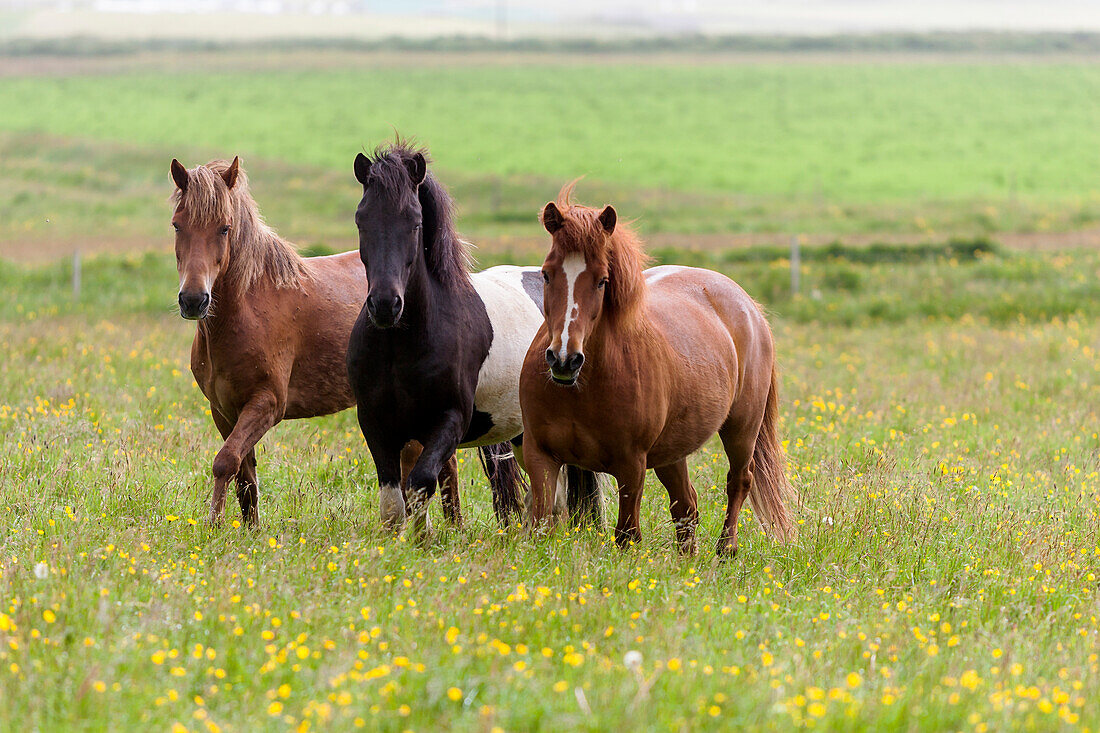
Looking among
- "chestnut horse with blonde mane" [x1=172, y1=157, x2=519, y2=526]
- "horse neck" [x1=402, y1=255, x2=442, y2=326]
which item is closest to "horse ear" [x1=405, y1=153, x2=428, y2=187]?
"horse neck" [x1=402, y1=255, x2=442, y2=326]

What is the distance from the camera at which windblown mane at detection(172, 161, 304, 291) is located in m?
5.76

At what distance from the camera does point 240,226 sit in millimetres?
6070

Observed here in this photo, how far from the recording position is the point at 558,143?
41.3 metres

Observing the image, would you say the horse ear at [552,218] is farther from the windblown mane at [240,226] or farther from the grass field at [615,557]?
the windblown mane at [240,226]

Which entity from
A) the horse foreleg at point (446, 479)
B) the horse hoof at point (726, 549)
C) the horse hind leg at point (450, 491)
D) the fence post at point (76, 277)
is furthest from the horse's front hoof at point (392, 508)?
the fence post at point (76, 277)

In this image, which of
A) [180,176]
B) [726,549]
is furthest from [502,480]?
[180,176]

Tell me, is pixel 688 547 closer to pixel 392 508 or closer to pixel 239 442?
pixel 392 508

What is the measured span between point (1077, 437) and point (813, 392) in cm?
282

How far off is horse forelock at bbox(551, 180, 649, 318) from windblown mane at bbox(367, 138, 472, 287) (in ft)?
2.74

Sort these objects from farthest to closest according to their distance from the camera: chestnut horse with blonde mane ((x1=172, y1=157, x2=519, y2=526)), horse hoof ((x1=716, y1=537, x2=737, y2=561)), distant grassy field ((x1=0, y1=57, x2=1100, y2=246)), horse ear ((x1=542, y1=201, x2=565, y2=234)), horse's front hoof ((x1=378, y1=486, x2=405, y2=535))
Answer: distant grassy field ((x1=0, y1=57, x2=1100, y2=246))
horse hoof ((x1=716, y1=537, x2=737, y2=561))
chestnut horse with blonde mane ((x1=172, y1=157, x2=519, y2=526))
horse's front hoof ((x1=378, y1=486, x2=405, y2=535))
horse ear ((x1=542, y1=201, x2=565, y2=234))

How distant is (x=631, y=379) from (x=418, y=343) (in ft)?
3.99

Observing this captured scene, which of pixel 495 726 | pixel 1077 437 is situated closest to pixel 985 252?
pixel 1077 437

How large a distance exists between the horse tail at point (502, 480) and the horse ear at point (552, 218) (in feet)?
7.08

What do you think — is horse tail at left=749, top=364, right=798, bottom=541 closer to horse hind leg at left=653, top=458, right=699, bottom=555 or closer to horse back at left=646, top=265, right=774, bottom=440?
horse back at left=646, top=265, right=774, bottom=440
